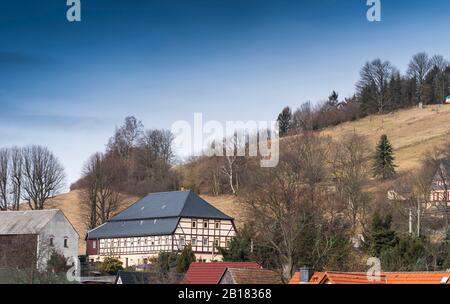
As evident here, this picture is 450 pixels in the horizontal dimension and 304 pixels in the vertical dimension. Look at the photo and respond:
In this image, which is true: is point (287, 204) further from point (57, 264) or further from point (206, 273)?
point (206, 273)

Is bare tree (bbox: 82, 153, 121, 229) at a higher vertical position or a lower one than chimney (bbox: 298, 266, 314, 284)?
higher

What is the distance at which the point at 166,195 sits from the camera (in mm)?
70625

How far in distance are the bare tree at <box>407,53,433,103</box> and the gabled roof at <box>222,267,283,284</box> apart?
302ft

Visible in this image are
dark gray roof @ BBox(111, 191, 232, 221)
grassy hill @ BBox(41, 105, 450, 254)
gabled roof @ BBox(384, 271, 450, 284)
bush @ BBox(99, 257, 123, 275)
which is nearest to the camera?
gabled roof @ BBox(384, 271, 450, 284)

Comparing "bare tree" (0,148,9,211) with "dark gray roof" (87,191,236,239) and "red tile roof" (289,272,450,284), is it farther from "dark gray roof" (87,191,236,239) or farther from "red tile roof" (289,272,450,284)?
"red tile roof" (289,272,450,284)

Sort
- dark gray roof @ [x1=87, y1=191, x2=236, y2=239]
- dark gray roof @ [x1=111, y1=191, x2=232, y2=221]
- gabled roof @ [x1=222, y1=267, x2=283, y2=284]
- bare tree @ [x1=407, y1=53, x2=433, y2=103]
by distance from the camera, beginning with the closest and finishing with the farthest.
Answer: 1. gabled roof @ [x1=222, y1=267, x2=283, y2=284]
2. dark gray roof @ [x1=87, y1=191, x2=236, y2=239]
3. dark gray roof @ [x1=111, y1=191, x2=232, y2=221]
4. bare tree @ [x1=407, y1=53, x2=433, y2=103]

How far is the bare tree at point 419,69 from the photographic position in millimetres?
119562

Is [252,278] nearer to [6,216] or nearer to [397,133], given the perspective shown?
[6,216]

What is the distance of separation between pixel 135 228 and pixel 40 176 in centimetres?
989

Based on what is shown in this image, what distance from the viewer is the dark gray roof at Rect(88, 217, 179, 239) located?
65188mm

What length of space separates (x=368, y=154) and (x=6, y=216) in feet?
132

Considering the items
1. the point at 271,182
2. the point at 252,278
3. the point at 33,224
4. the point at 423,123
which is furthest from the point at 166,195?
the point at 423,123

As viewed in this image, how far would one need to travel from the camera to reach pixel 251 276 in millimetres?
29984

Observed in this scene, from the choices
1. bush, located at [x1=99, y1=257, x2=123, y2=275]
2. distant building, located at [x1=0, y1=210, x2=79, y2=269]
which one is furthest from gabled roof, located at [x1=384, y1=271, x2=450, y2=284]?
distant building, located at [x1=0, y1=210, x2=79, y2=269]
